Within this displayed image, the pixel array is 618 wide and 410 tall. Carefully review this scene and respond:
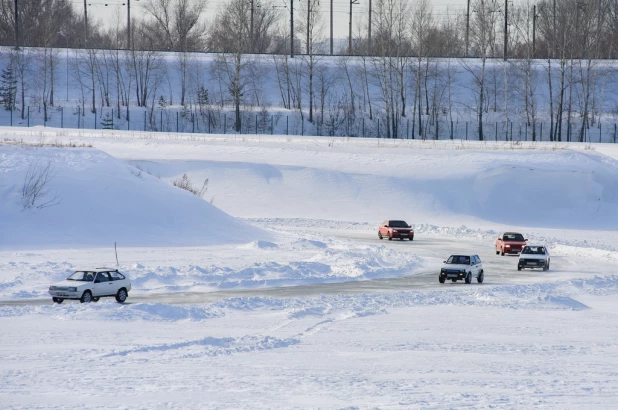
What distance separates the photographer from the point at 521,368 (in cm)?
1770

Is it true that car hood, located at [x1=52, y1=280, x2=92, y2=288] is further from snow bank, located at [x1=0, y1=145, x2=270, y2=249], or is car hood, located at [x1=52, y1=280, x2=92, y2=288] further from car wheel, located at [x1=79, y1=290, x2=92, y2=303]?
snow bank, located at [x1=0, y1=145, x2=270, y2=249]

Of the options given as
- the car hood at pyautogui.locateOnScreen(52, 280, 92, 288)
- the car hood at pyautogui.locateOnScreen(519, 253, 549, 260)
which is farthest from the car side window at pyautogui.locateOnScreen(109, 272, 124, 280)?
the car hood at pyautogui.locateOnScreen(519, 253, 549, 260)

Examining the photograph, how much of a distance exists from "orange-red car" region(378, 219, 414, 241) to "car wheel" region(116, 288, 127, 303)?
A: 24.2 m

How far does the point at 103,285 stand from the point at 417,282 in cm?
1131

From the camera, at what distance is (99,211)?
4369cm

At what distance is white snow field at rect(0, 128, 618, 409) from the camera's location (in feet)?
53.1

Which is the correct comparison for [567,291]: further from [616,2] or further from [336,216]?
[616,2]

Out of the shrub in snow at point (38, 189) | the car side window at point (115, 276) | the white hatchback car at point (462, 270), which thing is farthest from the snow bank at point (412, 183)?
the car side window at point (115, 276)

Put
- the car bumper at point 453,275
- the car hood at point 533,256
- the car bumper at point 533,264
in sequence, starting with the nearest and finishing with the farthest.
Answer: the car bumper at point 453,275
the car bumper at point 533,264
the car hood at point 533,256

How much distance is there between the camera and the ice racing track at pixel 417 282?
26.7 metres

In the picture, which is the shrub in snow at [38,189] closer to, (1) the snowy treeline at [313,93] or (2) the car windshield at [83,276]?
(2) the car windshield at [83,276]

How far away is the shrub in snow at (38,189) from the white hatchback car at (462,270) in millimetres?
20814

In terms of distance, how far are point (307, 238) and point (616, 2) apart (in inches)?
3533

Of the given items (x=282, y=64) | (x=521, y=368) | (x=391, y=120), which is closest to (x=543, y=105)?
(x=391, y=120)
